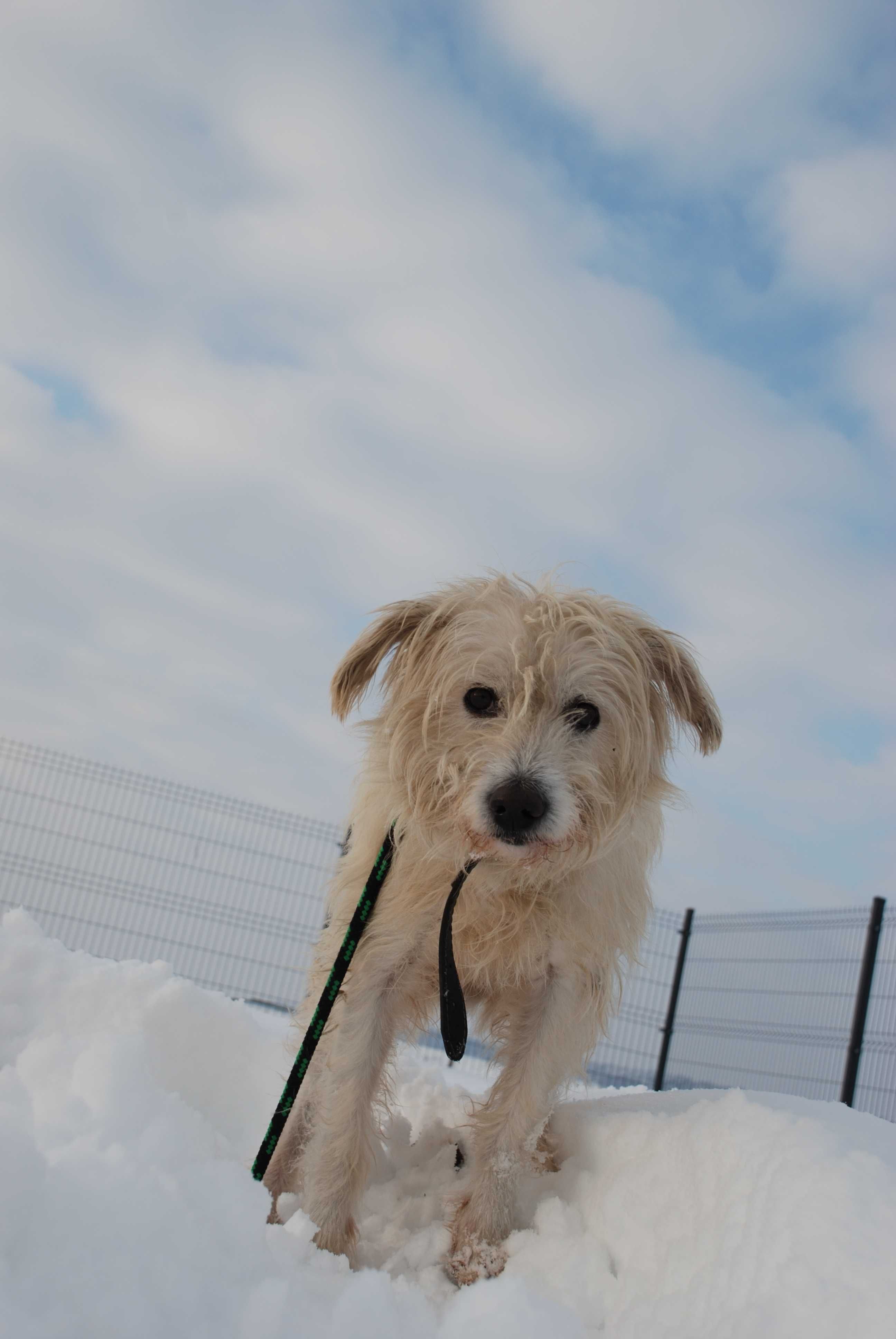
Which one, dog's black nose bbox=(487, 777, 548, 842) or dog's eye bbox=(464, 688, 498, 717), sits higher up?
dog's eye bbox=(464, 688, 498, 717)

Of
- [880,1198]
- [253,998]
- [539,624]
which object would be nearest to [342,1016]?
→ [539,624]

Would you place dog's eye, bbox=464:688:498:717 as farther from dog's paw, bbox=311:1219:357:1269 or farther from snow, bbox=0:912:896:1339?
dog's paw, bbox=311:1219:357:1269

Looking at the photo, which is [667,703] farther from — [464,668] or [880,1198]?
[880,1198]

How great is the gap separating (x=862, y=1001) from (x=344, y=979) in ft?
17.7

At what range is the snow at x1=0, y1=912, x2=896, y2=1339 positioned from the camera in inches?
60.4

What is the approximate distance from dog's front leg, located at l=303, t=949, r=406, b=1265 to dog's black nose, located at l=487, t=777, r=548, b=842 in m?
0.61

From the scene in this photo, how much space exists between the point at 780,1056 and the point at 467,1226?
17.6 feet

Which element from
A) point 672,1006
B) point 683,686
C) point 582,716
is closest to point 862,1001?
point 672,1006

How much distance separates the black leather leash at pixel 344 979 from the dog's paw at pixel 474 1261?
49cm

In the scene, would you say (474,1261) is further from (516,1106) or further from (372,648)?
(372,648)

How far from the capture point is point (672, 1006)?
9.12 metres

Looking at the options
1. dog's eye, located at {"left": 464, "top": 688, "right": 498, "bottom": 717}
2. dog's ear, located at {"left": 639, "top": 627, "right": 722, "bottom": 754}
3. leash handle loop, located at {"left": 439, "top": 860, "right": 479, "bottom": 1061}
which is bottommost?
leash handle loop, located at {"left": 439, "top": 860, "right": 479, "bottom": 1061}

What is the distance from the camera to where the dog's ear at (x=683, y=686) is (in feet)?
10.1

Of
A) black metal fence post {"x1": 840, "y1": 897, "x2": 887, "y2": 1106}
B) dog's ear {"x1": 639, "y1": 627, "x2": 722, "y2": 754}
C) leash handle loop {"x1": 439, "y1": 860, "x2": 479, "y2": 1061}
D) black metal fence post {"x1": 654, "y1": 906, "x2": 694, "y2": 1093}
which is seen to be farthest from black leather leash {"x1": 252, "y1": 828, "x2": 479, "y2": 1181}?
black metal fence post {"x1": 654, "y1": 906, "x2": 694, "y2": 1093}
